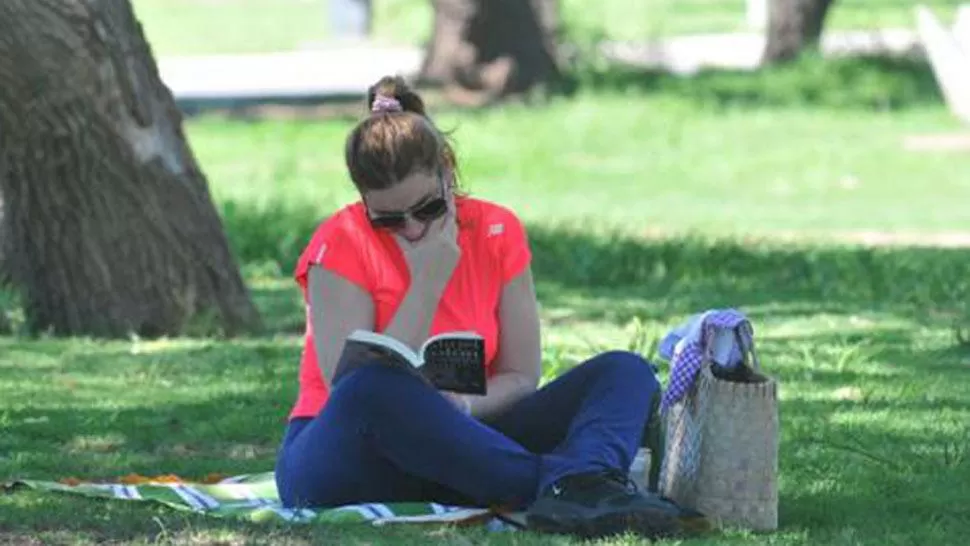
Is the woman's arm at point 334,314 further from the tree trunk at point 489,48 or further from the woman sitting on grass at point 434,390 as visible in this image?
the tree trunk at point 489,48

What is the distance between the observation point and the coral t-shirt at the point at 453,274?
565 centimetres

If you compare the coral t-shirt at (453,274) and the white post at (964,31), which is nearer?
the coral t-shirt at (453,274)

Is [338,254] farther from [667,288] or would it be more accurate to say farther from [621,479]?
[667,288]

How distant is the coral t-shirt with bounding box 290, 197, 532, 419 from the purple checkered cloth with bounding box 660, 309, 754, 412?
43 centimetres

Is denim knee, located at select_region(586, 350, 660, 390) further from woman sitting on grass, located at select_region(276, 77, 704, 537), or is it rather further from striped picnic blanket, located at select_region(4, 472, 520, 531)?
striped picnic blanket, located at select_region(4, 472, 520, 531)

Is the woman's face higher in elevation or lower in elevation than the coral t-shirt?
higher

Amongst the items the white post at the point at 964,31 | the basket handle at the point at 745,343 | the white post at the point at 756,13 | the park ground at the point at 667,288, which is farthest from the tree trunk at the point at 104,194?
the white post at the point at 756,13

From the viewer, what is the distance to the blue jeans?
5387mm

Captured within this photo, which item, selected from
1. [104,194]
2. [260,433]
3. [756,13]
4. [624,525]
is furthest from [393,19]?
[624,525]

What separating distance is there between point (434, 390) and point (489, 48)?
15333 millimetres

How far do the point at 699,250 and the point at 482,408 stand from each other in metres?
5.22

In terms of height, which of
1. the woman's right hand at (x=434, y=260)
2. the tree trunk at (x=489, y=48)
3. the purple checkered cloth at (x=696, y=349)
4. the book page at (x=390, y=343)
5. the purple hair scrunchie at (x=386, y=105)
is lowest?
the tree trunk at (x=489, y=48)

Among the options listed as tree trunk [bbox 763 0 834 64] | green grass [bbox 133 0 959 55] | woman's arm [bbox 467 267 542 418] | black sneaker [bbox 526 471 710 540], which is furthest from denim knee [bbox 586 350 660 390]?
tree trunk [bbox 763 0 834 64]

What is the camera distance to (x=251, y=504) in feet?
18.7
